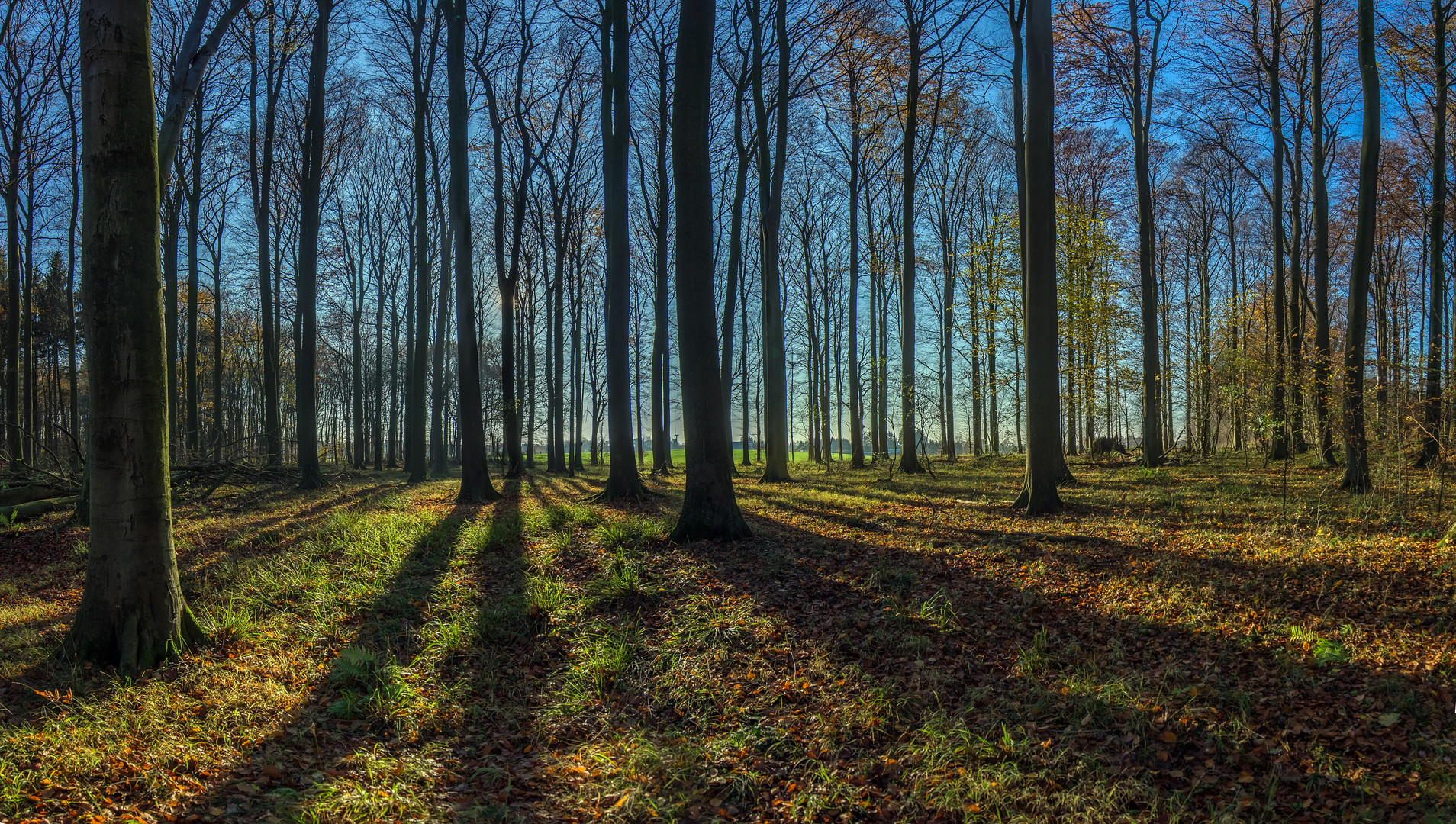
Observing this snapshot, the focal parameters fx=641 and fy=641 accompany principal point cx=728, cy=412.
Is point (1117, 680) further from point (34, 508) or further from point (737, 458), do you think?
point (737, 458)

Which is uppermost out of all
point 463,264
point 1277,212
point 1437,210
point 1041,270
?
point 1277,212

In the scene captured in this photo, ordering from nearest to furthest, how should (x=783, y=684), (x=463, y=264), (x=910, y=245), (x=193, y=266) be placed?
(x=783, y=684) → (x=463, y=264) → (x=910, y=245) → (x=193, y=266)

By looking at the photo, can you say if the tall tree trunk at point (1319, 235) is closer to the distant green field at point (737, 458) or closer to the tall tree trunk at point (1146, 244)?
the tall tree trunk at point (1146, 244)

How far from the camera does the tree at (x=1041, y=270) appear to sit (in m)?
8.86

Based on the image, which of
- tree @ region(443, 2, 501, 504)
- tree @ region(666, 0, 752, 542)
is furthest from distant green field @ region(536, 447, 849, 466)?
tree @ region(666, 0, 752, 542)

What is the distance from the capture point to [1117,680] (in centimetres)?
376

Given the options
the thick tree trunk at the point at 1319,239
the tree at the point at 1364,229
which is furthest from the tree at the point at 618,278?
the thick tree trunk at the point at 1319,239

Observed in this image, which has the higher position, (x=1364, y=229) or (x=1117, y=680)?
(x=1364, y=229)

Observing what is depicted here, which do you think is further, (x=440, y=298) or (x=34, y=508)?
(x=440, y=298)

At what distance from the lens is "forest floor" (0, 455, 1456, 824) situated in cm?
303

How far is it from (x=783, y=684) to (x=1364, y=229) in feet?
37.6

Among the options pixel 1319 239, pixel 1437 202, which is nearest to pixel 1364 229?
pixel 1319 239

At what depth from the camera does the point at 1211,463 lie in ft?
49.1

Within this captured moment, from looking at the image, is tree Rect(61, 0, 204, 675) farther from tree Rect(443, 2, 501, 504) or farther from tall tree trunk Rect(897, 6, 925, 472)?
tall tree trunk Rect(897, 6, 925, 472)
